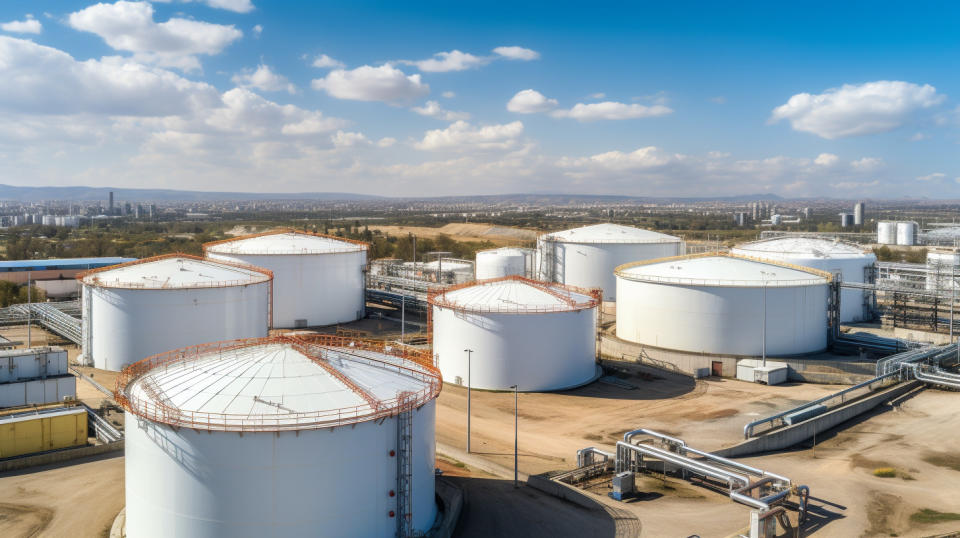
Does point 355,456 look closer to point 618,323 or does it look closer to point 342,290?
point 618,323

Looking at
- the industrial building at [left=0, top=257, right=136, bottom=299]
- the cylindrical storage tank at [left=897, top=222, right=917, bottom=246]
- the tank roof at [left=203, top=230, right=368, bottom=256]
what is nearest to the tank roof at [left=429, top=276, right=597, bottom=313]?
the tank roof at [left=203, top=230, right=368, bottom=256]

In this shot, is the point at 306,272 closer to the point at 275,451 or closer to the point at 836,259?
the point at 275,451

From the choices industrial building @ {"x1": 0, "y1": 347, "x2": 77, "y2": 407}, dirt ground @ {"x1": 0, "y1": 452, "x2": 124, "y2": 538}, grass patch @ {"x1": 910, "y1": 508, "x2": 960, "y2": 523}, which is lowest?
grass patch @ {"x1": 910, "y1": 508, "x2": 960, "y2": 523}

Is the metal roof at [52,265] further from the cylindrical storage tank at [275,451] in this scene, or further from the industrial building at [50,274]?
the cylindrical storage tank at [275,451]

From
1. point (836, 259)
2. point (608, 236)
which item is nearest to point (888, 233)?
point (836, 259)

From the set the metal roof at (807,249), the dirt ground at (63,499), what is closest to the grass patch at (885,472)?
the dirt ground at (63,499)

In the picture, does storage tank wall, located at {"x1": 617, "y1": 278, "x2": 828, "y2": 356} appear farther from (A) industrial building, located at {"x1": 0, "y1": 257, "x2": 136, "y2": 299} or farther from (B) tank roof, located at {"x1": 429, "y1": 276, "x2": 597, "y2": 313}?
(A) industrial building, located at {"x1": 0, "y1": 257, "x2": 136, "y2": 299}
